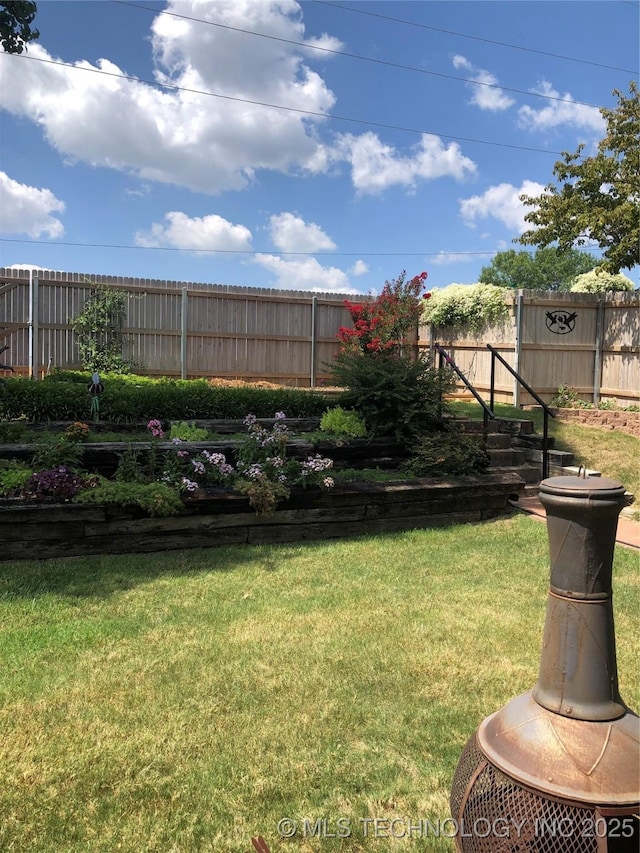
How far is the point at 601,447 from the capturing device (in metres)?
8.84

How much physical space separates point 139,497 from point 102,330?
25.9 ft

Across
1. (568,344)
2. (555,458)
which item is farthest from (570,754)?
(568,344)

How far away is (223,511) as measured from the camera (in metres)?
5.15

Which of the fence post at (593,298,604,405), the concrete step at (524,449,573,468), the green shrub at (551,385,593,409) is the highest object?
the fence post at (593,298,604,405)

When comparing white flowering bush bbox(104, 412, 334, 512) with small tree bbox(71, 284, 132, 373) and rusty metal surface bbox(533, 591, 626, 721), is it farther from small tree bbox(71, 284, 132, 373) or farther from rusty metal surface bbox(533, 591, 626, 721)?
small tree bbox(71, 284, 132, 373)

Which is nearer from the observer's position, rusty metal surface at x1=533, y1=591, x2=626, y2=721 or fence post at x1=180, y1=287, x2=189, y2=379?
rusty metal surface at x1=533, y1=591, x2=626, y2=721

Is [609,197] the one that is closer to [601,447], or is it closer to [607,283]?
[607,283]

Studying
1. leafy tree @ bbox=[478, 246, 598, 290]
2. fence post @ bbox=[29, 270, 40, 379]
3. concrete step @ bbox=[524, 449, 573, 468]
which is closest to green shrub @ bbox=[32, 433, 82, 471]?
concrete step @ bbox=[524, 449, 573, 468]

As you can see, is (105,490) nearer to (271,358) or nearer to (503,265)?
(271,358)

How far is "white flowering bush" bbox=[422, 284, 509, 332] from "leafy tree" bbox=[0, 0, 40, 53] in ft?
29.6

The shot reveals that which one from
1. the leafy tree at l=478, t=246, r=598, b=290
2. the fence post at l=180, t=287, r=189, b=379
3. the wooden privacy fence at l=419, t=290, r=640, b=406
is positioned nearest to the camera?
the wooden privacy fence at l=419, t=290, r=640, b=406

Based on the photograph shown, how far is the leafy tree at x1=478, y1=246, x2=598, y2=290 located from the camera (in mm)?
58750

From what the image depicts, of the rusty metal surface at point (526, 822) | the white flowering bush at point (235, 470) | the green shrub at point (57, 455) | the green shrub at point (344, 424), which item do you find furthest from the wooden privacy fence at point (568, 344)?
the rusty metal surface at point (526, 822)

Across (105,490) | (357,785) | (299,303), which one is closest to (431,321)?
(299,303)
